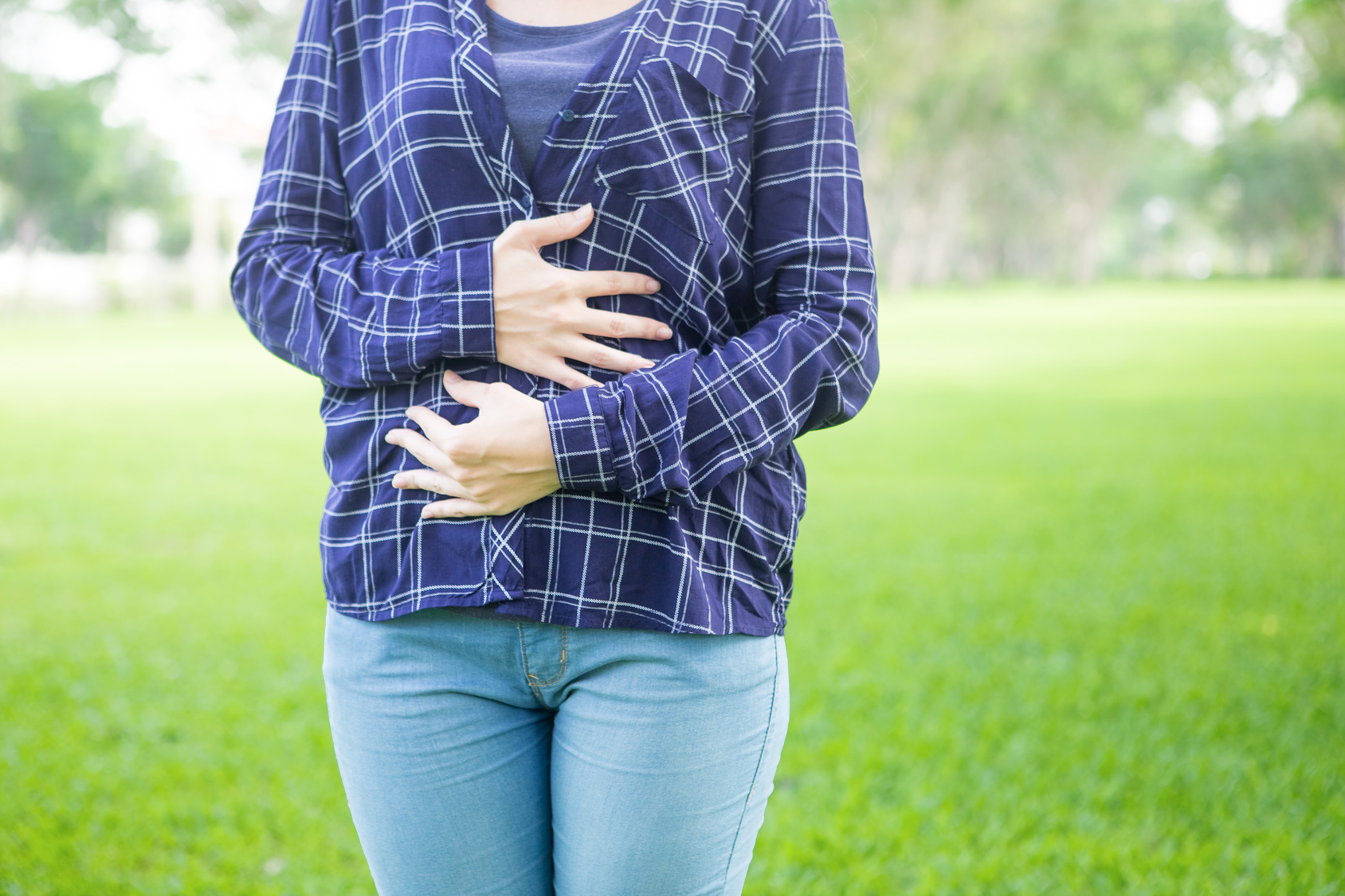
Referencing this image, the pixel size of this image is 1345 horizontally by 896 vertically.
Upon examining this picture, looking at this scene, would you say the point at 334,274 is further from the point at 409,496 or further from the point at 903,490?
the point at 903,490

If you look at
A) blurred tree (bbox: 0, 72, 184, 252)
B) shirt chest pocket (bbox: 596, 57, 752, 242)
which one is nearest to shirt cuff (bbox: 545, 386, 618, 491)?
shirt chest pocket (bbox: 596, 57, 752, 242)

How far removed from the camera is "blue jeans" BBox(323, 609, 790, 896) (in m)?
1.29

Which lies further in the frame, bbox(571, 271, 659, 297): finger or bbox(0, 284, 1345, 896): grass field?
bbox(0, 284, 1345, 896): grass field

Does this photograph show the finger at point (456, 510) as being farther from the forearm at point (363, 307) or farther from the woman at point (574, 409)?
the forearm at point (363, 307)

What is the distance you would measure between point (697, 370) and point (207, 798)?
305 centimetres

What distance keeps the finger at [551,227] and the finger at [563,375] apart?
0.50 ft

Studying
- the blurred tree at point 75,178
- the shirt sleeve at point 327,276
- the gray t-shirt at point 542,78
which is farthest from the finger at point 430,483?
the blurred tree at point 75,178

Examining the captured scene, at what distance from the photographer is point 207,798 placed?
11.7 ft

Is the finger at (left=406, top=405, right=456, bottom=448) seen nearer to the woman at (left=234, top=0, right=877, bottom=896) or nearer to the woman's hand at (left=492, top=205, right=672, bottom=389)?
the woman at (left=234, top=0, right=877, bottom=896)

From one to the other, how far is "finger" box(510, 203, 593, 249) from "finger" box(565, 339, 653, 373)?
5.3 inches

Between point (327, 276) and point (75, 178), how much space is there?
37699mm

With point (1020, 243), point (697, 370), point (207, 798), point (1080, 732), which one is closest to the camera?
point (697, 370)

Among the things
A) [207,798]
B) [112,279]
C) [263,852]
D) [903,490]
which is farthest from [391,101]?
[112,279]

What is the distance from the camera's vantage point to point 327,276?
1.40m
